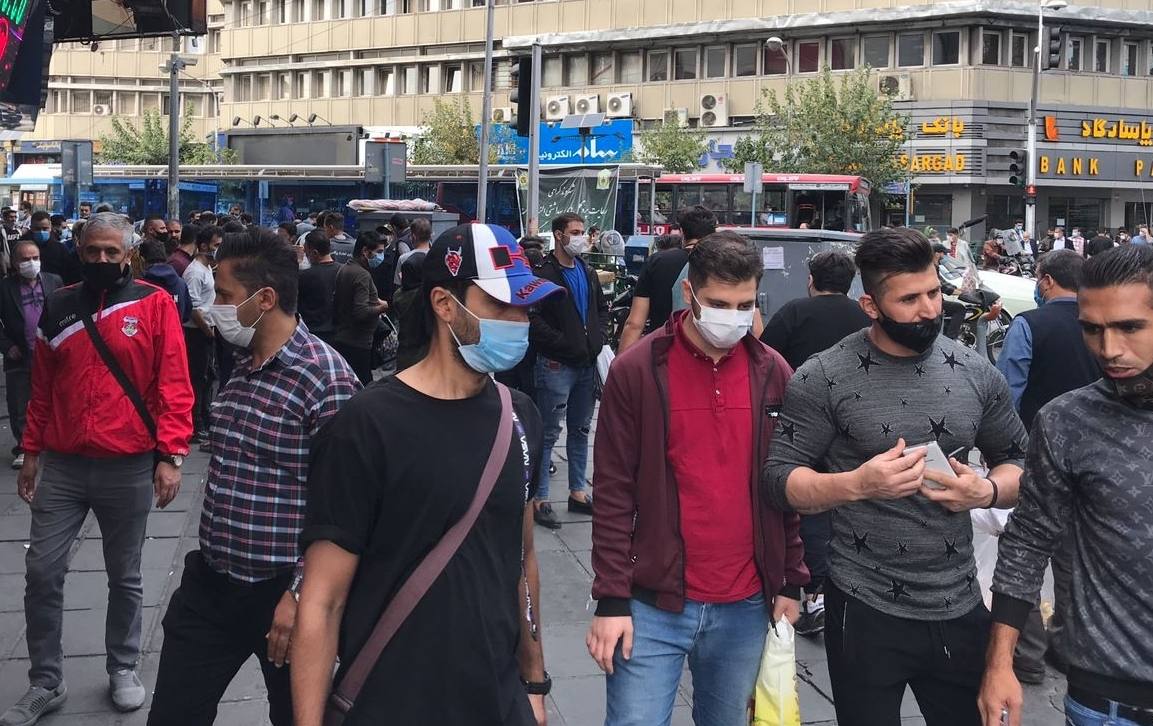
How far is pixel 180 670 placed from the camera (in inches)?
140

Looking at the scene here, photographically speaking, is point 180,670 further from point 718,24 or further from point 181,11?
point 718,24

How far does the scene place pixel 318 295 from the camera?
1010 cm

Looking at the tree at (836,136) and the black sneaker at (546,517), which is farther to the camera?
the tree at (836,136)

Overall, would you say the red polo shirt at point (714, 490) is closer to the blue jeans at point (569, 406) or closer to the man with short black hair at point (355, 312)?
the blue jeans at point (569, 406)

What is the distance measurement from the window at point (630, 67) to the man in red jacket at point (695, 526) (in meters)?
49.1

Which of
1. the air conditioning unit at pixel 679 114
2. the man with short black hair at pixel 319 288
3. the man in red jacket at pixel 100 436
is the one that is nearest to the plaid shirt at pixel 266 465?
the man in red jacket at pixel 100 436

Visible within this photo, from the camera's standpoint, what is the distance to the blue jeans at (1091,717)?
271 cm

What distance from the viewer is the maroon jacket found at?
11.2 feet

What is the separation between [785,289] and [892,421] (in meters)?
9.86

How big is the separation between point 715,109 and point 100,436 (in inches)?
1816

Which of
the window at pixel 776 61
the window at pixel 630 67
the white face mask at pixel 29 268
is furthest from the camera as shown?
the window at pixel 630 67

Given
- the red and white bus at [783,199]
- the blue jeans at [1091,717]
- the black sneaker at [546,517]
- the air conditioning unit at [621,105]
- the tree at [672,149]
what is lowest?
the black sneaker at [546,517]

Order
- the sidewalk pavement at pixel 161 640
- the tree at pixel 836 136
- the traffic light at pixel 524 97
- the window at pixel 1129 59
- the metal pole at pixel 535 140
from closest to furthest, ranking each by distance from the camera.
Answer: the sidewalk pavement at pixel 161 640
the traffic light at pixel 524 97
the metal pole at pixel 535 140
the tree at pixel 836 136
the window at pixel 1129 59

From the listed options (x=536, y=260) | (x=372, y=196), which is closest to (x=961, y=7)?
(x=372, y=196)
